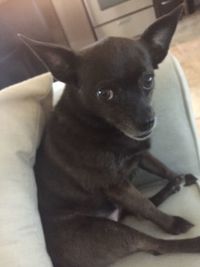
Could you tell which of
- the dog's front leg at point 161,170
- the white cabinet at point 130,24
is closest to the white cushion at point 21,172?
the dog's front leg at point 161,170

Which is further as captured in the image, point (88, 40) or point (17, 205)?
point (88, 40)

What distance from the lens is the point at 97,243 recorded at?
95cm

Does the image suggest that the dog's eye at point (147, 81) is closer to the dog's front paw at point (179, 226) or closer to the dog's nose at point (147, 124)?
the dog's nose at point (147, 124)

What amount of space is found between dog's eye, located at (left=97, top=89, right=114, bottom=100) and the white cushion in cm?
22

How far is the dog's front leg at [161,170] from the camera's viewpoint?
1.14 meters

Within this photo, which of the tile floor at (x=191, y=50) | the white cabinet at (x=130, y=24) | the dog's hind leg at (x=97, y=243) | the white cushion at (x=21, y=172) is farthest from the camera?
the white cabinet at (x=130, y=24)

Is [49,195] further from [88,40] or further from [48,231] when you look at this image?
[88,40]

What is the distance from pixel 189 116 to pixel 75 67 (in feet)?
1.22

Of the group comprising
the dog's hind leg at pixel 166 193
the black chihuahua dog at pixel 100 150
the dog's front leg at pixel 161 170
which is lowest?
the dog's hind leg at pixel 166 193

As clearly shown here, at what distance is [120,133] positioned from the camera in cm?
101

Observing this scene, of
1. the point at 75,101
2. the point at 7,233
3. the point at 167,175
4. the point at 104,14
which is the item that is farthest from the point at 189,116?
the point at 104,14

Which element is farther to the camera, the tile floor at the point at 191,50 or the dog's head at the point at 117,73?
the tile floor at the point at 191,50

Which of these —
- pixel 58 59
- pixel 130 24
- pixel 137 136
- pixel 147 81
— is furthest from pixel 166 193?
pixel 130 24

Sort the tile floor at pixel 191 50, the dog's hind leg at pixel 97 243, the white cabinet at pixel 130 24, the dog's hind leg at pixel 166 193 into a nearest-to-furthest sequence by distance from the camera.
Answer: the dog's hind leg at pixel 97 243
the dog's hind leg at pixel 166 193
the tile floor at pixel 191 50
the white cabinet at pixel 130 24
